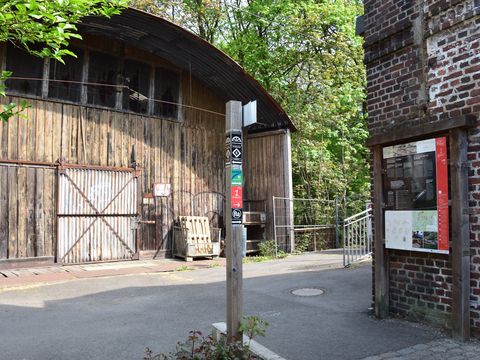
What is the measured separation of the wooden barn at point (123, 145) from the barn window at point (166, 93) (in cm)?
3

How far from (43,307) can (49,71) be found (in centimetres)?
701

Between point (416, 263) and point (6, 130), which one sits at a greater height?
point (6, 130)

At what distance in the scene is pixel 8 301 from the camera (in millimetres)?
7934

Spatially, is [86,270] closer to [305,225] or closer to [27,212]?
[27,212]

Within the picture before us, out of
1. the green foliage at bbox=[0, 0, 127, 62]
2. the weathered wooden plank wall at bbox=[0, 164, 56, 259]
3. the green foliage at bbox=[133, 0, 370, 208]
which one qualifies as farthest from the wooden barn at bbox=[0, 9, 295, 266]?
the green foliage at bbox=[0, 0, 127, 62]

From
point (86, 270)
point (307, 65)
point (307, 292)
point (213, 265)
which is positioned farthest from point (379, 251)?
point (307, 65)

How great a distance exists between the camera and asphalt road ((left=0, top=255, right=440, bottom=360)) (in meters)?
5.17

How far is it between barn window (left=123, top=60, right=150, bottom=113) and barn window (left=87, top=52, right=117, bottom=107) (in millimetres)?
378

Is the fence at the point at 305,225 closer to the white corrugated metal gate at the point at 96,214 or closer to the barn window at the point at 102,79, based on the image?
the white corrugated metal gate at the point at 96,214

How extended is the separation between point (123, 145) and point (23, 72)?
10.5ft

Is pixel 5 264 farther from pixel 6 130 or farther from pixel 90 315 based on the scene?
pixel 90 315

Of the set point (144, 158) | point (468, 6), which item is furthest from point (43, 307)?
point (468, 6)

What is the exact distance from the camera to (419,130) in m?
5.55

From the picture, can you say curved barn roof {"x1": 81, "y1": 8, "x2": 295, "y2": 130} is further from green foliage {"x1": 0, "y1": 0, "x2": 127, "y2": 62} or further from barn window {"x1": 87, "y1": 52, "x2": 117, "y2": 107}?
green foliage {"x1": 0, "y1": 0, "x2": 127, "y2": 62}
